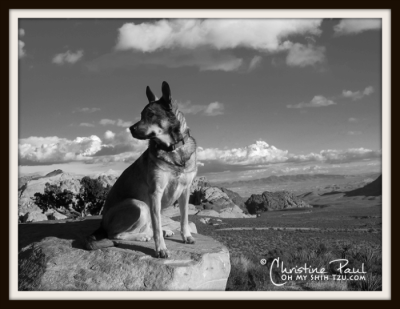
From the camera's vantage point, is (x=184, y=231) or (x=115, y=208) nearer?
(x=115, y=208)

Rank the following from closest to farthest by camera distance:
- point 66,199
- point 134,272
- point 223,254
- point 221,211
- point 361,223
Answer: point 134,272, point 223,254, point 66,199, point 361,223, point 221,211

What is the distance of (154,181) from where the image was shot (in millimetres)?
7312

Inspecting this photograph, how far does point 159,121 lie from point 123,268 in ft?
10.1

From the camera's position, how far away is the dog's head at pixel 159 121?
22.5 ft

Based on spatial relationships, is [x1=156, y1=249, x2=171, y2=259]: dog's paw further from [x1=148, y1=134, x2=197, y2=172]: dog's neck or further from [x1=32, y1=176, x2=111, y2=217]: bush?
[x1=32, y1=176, x2=111, y2=217]: bush

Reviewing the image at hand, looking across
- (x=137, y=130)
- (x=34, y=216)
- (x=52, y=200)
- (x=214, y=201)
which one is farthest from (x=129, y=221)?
(x=214, y=201)

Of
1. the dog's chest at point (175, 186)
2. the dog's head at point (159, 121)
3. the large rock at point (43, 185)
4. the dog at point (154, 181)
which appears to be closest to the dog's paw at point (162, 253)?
the dog at point (154, 181)

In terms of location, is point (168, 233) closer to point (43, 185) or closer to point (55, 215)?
point (55, 215)

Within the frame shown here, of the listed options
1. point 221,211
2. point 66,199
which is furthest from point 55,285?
point 221,211

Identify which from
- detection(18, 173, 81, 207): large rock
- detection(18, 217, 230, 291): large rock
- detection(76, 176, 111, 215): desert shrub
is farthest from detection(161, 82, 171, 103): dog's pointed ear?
detection(18, 173, 81, 207): large rock

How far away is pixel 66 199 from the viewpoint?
133 feet

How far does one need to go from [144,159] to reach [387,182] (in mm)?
5343

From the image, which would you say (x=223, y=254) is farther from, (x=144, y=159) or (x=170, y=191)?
(x=144, y=159)

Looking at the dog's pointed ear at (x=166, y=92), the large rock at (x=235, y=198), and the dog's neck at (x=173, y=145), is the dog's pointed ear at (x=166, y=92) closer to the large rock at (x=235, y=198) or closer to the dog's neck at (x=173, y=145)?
the dog's neck at (x=173, y=145)
